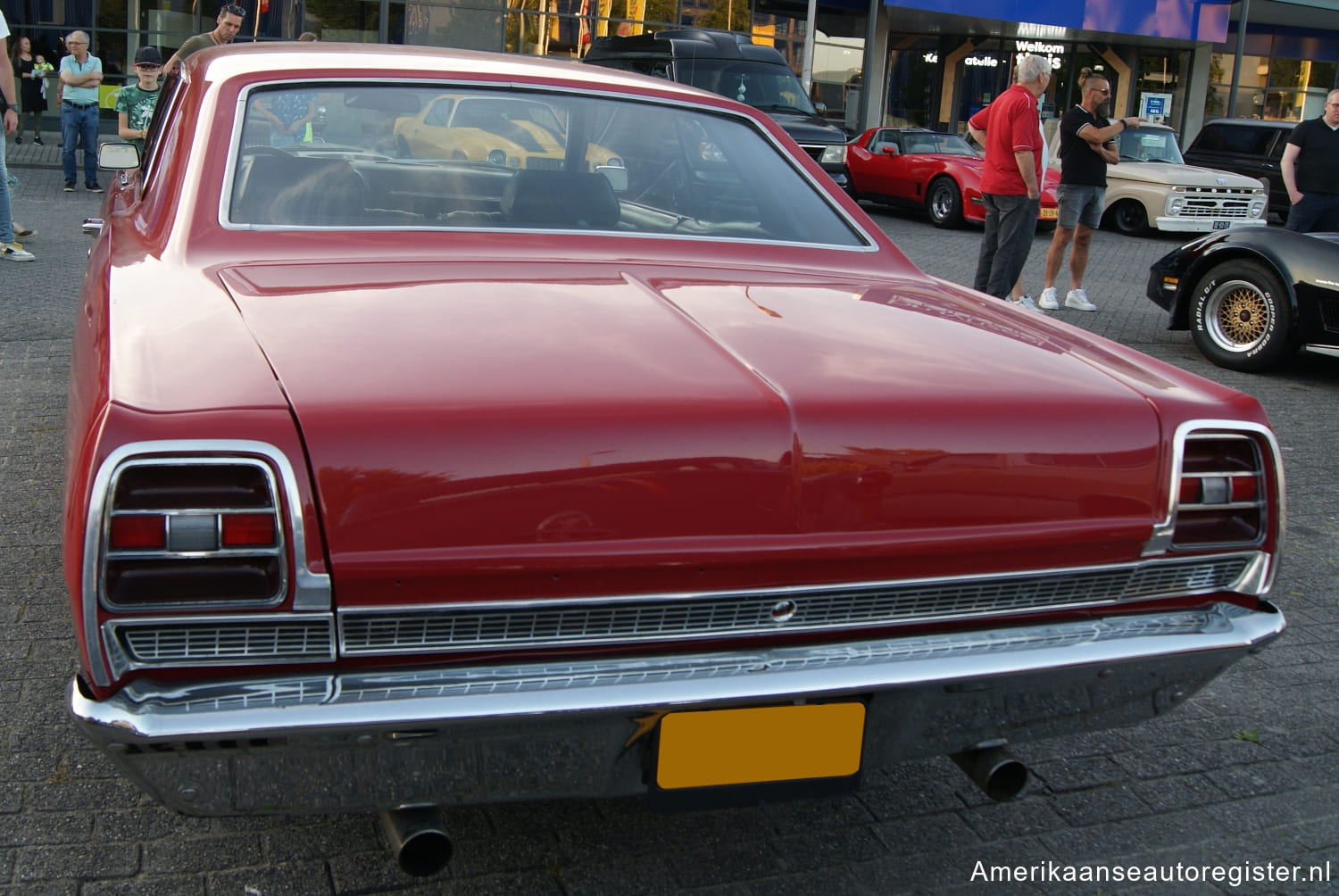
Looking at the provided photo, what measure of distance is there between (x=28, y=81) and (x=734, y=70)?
10.9m

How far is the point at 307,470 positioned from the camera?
1684 mm

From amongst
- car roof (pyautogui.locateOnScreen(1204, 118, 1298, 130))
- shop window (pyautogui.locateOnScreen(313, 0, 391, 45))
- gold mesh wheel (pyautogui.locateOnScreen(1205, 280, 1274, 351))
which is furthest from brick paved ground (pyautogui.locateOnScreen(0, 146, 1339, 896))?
shop window (pyautogui.locateOnScreen(313, 0, 391, 45))

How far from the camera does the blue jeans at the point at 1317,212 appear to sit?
9312 mm

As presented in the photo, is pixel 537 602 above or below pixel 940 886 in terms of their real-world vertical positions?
above

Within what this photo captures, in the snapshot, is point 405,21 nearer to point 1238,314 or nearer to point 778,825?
point 1238,314

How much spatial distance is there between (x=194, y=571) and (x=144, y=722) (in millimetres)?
214

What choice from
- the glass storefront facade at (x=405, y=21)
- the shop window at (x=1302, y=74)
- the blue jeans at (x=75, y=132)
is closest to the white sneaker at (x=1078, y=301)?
the blue jeans at (x=75, y=132)

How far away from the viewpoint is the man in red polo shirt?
7980 millimetres

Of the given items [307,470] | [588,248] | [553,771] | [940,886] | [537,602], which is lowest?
[940,886]

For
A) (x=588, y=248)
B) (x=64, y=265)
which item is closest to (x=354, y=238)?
(x=588, y=248)

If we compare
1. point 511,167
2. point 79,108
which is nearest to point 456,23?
point 79,108

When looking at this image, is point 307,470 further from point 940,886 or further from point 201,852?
point 940,886

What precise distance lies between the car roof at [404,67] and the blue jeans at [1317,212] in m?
7.64

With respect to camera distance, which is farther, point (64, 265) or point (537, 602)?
point (64, 265)
